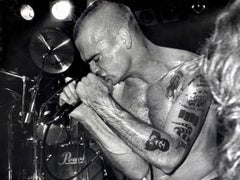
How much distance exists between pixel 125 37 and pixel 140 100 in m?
0.51

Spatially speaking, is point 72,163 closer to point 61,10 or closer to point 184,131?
point 61,10

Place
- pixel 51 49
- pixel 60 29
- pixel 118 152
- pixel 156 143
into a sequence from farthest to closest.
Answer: pixel 60 29
pixel 51 49
pixel 118 152
pixel 156 143

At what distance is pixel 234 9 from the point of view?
0.81 metres

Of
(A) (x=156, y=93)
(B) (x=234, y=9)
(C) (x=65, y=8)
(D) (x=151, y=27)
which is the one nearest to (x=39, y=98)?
(C) (x=65, y=8)

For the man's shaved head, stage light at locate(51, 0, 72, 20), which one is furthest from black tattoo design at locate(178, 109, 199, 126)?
stage light at locate(51, 0, 72, 20)

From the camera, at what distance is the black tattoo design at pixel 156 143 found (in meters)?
2.06

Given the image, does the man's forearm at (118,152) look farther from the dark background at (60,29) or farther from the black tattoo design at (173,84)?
the dark background at (60,29)

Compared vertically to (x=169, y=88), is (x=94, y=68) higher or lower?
higher

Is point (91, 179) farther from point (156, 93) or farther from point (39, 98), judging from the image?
point (156, 93)

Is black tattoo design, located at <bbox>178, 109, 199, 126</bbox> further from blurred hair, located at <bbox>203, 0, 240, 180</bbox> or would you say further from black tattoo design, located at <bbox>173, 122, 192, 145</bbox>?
blurred hair, located at <bbox>203, 0, 240, 180</bbox>

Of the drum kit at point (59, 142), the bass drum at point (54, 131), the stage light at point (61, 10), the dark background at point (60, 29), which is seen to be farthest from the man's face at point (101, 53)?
the stage light at point (61, 10)

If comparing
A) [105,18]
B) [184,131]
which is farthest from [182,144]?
[105,18]

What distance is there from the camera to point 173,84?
2.32m

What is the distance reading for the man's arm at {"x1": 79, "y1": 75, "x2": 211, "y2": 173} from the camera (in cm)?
206
